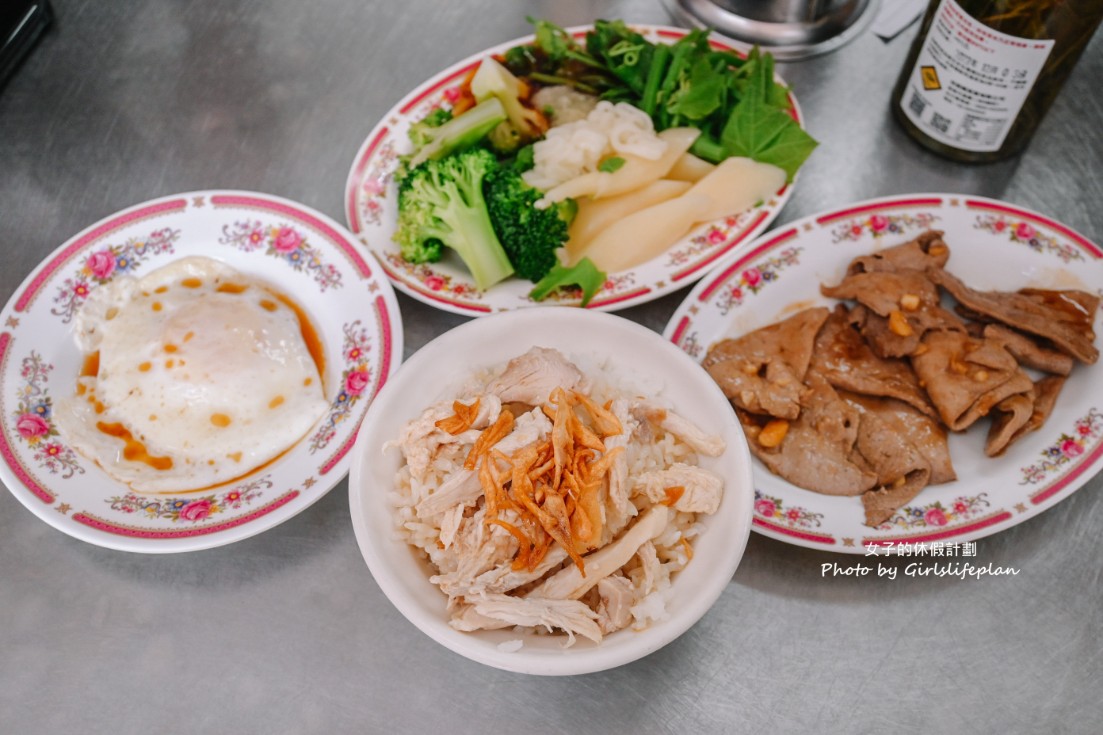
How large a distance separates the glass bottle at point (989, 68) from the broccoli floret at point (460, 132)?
1.35 metres

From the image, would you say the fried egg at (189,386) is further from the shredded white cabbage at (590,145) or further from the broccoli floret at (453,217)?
the shredded white cabbage at (590,145)

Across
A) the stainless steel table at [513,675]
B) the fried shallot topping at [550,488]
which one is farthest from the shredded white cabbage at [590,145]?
the fried shallot topping at [550,488]

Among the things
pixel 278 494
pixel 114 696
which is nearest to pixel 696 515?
pixel 278 494

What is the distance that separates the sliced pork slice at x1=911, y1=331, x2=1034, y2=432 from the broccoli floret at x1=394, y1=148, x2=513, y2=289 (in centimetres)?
123

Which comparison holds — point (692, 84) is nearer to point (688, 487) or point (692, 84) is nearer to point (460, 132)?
point (460, 132)

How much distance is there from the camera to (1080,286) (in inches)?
90.9

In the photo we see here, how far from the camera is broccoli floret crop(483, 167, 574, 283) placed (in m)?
2.44

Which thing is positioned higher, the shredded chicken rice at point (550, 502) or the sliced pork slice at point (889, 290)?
the shredded chicken rice at point (550, 502)

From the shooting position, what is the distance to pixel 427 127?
108 inches

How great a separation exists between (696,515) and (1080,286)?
137cm

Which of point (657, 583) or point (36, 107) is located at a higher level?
point (36, 107)

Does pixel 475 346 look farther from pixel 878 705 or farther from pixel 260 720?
pixel 878 705

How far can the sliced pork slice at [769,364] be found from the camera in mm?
2162

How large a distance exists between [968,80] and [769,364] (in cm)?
106
